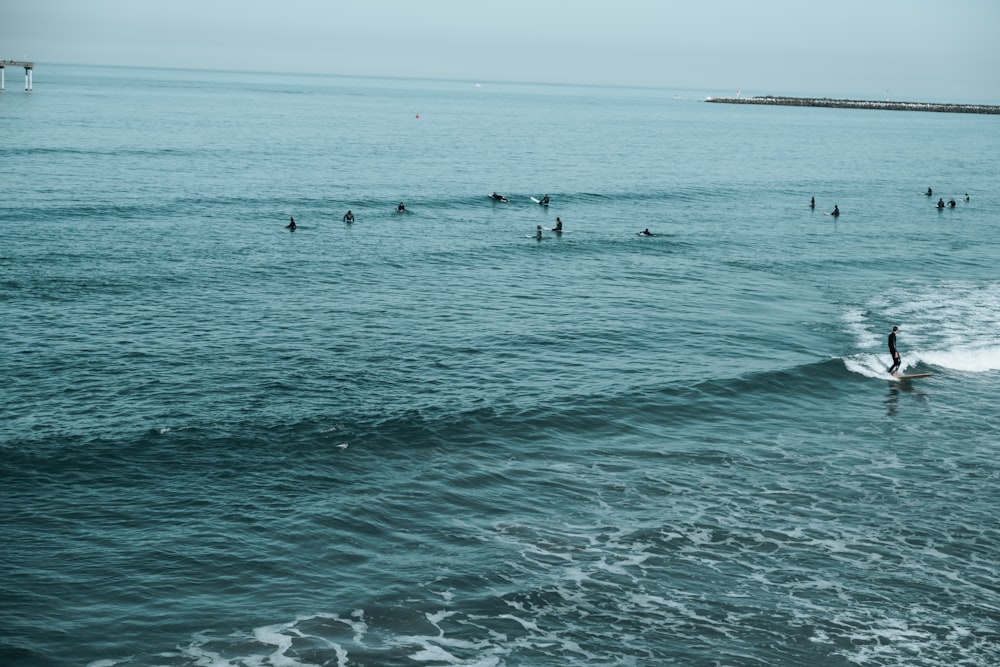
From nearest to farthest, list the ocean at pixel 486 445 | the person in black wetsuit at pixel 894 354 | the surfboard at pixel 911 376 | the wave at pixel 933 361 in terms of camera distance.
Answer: the ocean at pixel 486 445
the person in black wetsuit at pixel 894 354
the surfboard at pixel 911 376
the wave at pixel 933 361

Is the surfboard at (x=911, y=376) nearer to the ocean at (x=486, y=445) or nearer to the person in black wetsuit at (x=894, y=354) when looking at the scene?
the person in black wetsuit at (x=894, y=354)

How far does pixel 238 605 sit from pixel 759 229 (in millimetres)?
65318

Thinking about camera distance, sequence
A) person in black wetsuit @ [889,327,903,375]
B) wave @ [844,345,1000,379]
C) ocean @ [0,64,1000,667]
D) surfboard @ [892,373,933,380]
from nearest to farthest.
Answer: ocean @ [0,64,1000,667] < person in black wetsuit @ [889,327,903,375] < surfboard @ [892,373,933,380] < wave @ [844,345,1000,379]

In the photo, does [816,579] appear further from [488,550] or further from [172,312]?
[172,312]

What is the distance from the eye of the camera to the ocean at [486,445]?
2305cm

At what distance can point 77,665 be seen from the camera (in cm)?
2084

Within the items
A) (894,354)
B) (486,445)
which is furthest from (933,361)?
(486,445)

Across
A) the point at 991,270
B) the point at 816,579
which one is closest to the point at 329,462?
the point at 816,579

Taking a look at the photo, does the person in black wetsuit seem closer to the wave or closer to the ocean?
the wave

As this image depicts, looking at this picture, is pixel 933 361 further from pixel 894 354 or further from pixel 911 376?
pixel 894 354

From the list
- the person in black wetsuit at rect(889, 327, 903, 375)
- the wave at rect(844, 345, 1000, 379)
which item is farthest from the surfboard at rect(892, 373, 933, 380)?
the wave at rect(844, 345, 1000, 379)

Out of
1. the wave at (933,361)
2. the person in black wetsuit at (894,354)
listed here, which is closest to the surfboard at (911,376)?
the person in black wetsuit at (894,354)

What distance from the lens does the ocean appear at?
2305 cm

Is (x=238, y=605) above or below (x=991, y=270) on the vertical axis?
below
